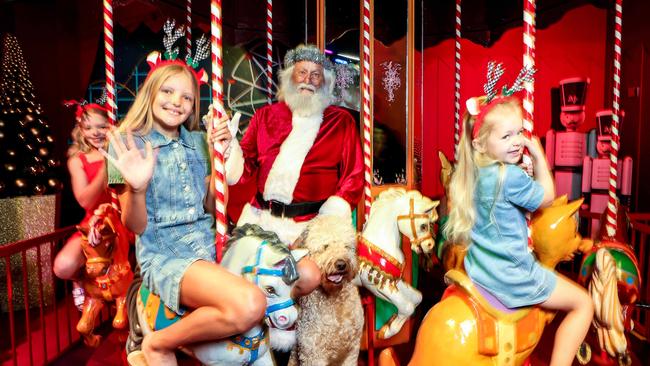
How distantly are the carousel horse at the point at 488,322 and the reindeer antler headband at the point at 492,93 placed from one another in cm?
45

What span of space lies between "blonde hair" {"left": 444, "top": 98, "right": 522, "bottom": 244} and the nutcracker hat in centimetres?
334

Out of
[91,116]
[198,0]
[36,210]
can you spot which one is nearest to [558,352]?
[91,116]

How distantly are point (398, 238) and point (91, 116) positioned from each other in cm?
200

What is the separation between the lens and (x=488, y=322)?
1.75 metres

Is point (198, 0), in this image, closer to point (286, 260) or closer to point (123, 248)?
point (123, 248)

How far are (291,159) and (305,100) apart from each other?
1.30 ft

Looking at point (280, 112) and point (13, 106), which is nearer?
point (280, 112)

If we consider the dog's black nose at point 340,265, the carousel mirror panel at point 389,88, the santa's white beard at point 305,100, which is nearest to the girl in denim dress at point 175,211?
the dog's black nose at point 340,265

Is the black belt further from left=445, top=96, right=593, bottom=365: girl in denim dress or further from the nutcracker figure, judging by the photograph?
the nutcracker figure

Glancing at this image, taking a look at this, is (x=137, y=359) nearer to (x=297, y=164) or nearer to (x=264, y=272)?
(x=264, y=272)

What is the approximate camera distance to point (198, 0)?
17.0 feet

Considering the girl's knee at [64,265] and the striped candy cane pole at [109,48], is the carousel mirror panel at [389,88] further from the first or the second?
the girl's knee at [64,265]

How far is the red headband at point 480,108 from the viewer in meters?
1.78

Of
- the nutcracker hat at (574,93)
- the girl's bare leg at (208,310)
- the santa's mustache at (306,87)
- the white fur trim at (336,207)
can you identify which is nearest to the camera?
the girl's bare leg at (208,310)
